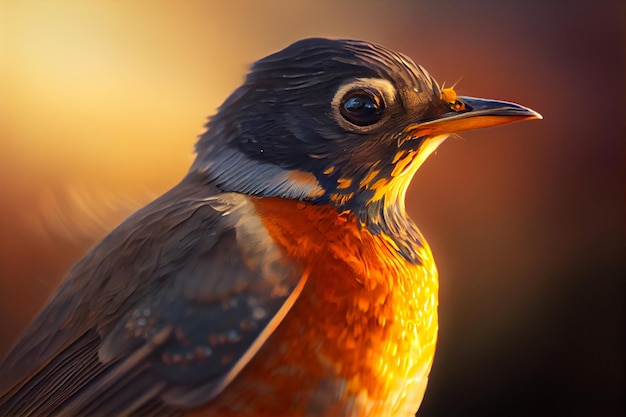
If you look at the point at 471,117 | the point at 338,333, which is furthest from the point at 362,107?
the point at 338,333

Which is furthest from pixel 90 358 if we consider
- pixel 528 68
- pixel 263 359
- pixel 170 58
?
pixel 528 68

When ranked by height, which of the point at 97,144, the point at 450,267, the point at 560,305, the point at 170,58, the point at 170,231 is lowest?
the point at 560,305

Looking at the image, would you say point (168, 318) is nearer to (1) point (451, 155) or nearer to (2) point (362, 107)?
(2) point (362, 107)

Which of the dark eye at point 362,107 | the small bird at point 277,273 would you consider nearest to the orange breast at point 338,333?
the small bird at point 277,273

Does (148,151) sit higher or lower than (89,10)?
lower

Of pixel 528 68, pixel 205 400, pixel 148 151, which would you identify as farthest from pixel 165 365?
pixel 528 68

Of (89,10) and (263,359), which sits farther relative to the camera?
(89,10)

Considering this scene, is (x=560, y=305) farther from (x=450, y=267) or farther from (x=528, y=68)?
(x=528, y=68)
